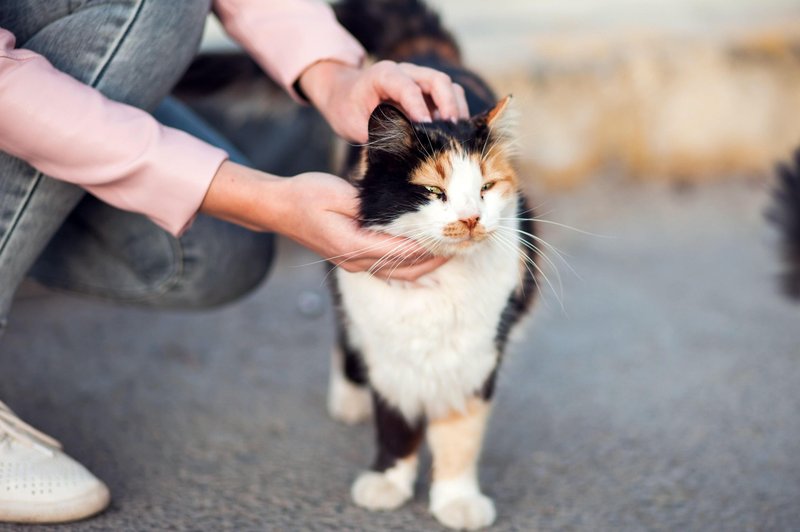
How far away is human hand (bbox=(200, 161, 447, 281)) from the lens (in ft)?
3.86

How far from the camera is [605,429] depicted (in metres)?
1.73

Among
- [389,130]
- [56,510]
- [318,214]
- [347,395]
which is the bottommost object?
[347,395]

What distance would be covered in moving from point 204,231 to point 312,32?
0.43 meters

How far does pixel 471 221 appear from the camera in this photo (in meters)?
1.15

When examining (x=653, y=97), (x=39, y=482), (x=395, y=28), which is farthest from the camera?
(x=653, y=97)

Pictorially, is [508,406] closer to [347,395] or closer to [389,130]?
[347,395]

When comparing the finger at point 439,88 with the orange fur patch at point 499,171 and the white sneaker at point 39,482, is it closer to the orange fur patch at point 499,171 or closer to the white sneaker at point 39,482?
the orange fur patch at point 499,171

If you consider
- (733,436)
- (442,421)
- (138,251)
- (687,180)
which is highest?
(138,251)

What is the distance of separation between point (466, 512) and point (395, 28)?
1107 millimetres

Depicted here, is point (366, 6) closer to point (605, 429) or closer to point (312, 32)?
point (312, 32)

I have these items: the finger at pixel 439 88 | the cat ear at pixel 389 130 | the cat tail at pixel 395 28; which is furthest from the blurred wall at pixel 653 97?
the cat ear at pixel 389 130

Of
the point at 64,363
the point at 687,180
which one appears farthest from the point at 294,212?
the point at 687,180

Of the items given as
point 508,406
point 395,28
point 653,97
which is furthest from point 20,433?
point 653,97

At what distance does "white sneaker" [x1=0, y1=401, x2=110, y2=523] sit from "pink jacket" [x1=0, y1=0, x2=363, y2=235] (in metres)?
0.40
